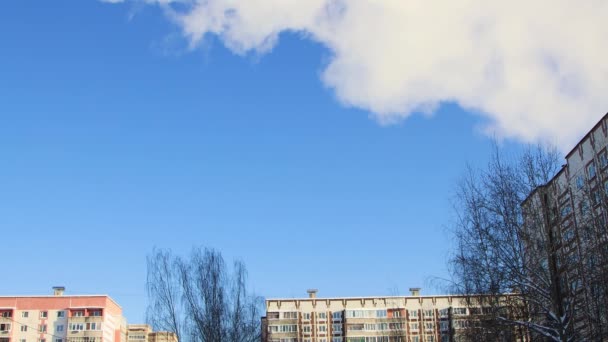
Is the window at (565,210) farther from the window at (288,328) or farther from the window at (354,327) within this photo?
the window at (288,328)

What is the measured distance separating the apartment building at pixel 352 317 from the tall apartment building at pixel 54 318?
20.3 metres

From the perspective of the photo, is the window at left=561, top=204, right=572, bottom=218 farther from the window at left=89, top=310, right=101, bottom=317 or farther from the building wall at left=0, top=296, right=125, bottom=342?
the window at left=89, top=310, right=101, bottom=317

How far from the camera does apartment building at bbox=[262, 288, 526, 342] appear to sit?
83.3m

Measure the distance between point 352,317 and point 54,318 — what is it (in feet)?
117

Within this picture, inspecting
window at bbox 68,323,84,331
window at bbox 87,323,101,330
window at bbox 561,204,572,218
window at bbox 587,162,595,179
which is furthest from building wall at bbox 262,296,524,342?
window at bbox 561,204,572,218

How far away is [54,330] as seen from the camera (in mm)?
79250

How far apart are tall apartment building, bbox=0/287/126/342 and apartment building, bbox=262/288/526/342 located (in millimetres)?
20277

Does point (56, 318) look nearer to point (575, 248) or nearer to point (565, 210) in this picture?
point (565, 210)

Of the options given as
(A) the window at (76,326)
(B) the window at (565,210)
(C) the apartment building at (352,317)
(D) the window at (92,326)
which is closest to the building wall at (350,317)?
(C) the apartment building at (352,317)

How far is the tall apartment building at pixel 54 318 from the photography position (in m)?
78.9

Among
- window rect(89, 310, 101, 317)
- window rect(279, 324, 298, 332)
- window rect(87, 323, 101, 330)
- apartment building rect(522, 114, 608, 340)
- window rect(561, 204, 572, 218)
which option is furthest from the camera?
window rect(279, 324, 298, 332)

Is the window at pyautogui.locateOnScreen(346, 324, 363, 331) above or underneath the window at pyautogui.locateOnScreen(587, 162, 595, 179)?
underneath

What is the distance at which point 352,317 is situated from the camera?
84.1 metres

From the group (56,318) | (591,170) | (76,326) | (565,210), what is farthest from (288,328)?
(565,210)
